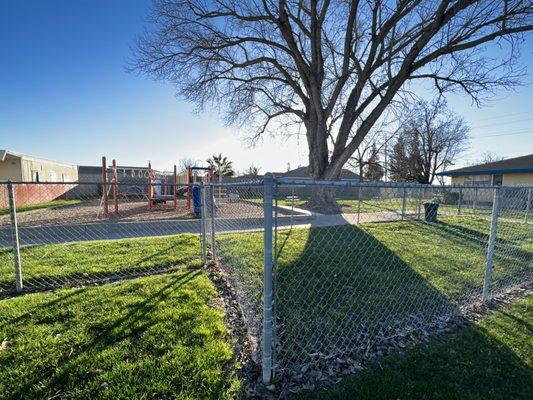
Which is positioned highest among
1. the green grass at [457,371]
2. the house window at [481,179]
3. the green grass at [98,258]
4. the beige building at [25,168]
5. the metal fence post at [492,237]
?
the beige building at [25,168]

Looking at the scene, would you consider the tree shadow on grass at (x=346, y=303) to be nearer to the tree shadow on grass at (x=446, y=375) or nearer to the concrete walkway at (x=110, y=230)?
the tree shadow on grass at (x=446, y=375)

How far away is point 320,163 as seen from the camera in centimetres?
1404

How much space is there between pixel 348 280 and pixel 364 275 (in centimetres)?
44

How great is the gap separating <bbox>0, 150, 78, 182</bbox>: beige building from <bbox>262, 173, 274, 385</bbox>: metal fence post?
67.1 ft

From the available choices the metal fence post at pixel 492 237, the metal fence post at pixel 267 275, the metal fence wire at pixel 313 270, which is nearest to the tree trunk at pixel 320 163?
the metal fence wire at pixel 313 270

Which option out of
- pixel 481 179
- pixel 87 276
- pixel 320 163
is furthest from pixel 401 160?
pixel 87 276

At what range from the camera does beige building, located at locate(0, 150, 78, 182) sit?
56.8 feet

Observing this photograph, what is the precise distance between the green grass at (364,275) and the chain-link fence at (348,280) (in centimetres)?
2

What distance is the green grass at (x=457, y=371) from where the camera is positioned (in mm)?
2205

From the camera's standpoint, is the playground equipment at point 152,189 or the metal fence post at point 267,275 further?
the playground equipment at point 152,189

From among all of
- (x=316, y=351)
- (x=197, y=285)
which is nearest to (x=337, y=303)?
(x=316, y=351)

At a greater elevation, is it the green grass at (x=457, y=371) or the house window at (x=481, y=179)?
the house window at (x=481, y=179)

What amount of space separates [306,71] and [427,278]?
1155cm

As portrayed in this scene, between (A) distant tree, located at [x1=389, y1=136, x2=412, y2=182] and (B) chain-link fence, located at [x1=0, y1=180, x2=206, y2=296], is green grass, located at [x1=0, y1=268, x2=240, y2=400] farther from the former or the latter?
(A) distant tree, located at [x1=389, y1=136, x2=412, y2=182]
